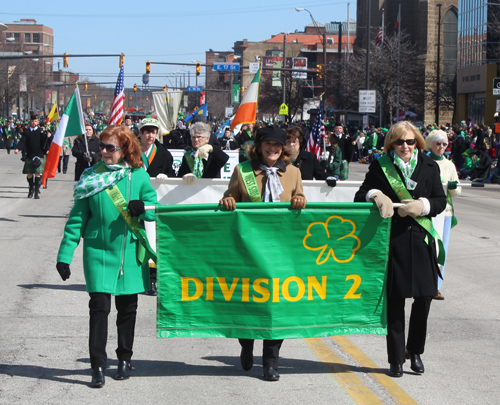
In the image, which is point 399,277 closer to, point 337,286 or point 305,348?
point 337,286

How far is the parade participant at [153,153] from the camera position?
8430mm

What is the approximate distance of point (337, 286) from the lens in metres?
5.32

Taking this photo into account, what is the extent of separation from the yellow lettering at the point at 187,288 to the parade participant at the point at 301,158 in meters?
3.04

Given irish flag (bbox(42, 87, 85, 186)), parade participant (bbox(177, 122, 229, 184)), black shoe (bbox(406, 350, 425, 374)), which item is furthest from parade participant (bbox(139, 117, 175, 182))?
black shoe (bbox(406, 350, 425, 374))

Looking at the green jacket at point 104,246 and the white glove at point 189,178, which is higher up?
the white glove at point 189,178

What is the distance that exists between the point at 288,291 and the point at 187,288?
0.70 meters

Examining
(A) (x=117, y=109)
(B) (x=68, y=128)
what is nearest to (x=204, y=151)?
(B) (x=68, y=128)

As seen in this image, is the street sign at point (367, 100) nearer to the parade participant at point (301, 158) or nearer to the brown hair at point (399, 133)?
the parade participant at point (301, 158)

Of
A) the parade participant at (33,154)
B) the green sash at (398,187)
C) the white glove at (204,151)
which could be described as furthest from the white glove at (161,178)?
the parade participant at (33,154)

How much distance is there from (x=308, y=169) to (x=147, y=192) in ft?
12.0

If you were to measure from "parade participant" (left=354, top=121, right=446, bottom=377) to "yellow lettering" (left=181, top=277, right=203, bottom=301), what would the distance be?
1.32 m

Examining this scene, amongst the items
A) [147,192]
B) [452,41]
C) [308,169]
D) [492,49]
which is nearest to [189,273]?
[147,192]

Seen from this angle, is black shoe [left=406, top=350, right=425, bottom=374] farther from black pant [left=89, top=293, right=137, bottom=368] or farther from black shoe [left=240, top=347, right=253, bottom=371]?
black pant [left=89, top=293, right=137, bottom=368]

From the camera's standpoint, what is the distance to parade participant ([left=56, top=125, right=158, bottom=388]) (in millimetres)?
5023
